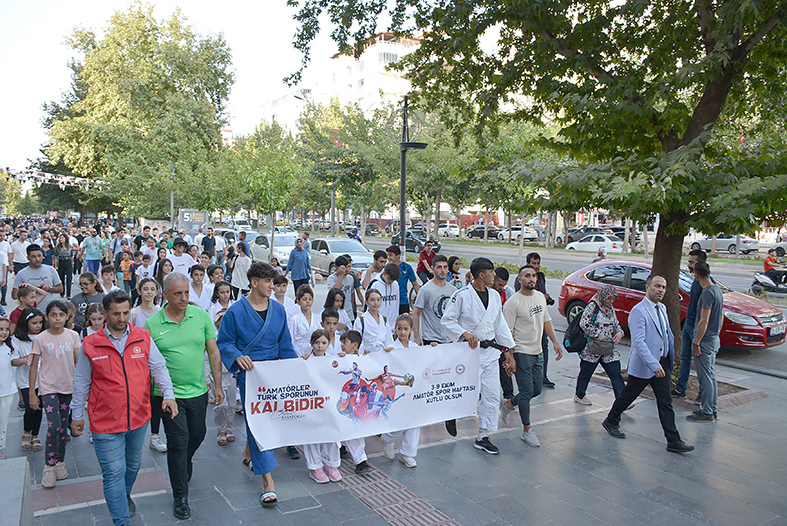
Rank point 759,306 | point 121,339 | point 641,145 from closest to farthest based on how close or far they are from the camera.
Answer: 1. point 121,339
2. point 641,145
3. point 759,306

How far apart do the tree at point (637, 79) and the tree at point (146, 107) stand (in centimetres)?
2902

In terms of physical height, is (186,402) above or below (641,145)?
below

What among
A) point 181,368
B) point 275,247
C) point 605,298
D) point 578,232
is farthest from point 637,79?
point 578,232

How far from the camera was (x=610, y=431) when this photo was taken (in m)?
6.51

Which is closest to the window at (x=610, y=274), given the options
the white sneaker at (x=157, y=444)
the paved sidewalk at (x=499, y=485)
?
the paved sidewalk at (x=499, y=485)

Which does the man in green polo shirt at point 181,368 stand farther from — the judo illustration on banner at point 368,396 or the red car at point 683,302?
the red car at point 683,302

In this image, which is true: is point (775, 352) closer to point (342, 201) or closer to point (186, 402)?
point (186, 402)

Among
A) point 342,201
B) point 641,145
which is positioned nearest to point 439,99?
point 641,145

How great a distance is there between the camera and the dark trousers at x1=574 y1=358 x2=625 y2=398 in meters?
7.14

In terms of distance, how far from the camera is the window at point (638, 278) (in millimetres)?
11578

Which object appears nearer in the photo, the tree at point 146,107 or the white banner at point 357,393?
the white banner at point 357,393

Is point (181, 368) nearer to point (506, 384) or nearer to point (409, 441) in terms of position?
point (409, 441)

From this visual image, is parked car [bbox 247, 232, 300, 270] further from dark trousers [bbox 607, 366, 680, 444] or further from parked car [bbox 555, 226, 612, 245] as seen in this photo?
parked car [bbox 555, 226, 612, 245]

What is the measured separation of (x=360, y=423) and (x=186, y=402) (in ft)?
5.26
